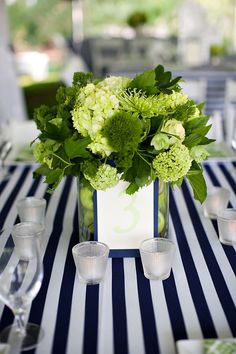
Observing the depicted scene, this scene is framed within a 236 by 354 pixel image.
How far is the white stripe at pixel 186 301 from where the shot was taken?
2.82 ft

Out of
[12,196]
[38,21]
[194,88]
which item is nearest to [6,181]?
[12,196]

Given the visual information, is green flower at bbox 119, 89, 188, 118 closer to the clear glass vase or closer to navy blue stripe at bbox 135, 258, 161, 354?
the clear glass vase

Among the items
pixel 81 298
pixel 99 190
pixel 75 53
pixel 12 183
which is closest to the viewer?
pixel 81 298

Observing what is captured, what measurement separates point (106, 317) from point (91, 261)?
0.12m

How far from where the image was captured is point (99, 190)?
108 centimetres

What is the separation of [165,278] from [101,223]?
185 millimetres

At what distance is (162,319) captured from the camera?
0.89 m

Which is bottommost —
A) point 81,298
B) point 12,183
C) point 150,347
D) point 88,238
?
point 150,347

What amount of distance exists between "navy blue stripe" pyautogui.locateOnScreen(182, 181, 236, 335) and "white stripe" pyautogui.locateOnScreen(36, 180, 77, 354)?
299mm

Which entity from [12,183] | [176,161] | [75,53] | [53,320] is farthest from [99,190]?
[75,53]

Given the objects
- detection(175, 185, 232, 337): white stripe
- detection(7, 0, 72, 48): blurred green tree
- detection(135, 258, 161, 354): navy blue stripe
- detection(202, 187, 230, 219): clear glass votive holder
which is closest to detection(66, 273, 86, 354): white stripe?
detection(135, 258, 161, 354): navy blue stripe

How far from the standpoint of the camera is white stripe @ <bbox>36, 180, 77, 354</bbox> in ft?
2.74

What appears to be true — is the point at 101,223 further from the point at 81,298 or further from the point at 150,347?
the point at 150,347

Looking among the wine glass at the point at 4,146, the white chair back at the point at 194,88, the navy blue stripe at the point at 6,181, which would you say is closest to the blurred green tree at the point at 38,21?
the white chair back at the point at 194,88
